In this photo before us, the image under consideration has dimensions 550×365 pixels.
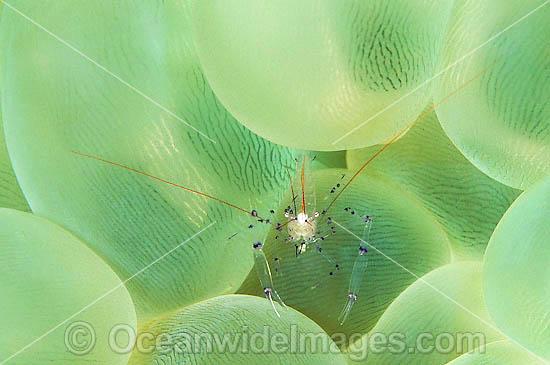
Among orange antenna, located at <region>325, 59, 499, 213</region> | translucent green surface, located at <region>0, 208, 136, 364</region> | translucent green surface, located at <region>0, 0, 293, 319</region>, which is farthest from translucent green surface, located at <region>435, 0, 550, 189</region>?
translucent green surface, located at <region>0, 208, 136, 364</region>

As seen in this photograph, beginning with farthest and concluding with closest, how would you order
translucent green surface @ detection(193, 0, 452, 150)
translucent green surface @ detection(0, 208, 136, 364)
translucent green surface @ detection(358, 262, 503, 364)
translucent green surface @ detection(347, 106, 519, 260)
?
translucent green surface @ detection(347, 106, 519, 260), translucent green surface @ detection(358, 262, 503, 364), translucent green surface @ detection(0, 208, 136, 364), translucent green surface @ detection(193, 0, 452, 150)

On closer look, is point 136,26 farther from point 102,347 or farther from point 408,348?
point 408,348

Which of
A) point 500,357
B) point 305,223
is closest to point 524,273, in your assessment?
point 500,357

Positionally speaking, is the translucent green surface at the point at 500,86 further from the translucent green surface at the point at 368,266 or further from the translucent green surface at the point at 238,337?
the translucent green surface at the point at 238,337

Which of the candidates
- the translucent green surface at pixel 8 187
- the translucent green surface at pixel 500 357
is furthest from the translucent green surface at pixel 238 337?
the translucent green surface at pixel 8 187

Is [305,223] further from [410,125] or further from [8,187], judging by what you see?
[8,187]

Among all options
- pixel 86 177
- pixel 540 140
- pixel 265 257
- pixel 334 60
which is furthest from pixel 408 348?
pixel 86 177

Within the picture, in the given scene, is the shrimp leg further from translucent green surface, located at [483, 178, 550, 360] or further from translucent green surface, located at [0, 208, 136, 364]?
translucent green surface, located at [0, 208, 136, 364]
